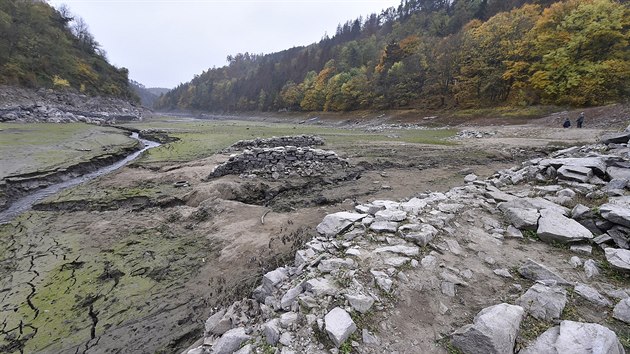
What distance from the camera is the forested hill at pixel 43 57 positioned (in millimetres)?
45969

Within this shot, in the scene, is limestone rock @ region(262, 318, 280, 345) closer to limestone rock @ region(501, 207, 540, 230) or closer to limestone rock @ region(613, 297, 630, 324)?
limestone rock @ region(613, 297, 630, 324)

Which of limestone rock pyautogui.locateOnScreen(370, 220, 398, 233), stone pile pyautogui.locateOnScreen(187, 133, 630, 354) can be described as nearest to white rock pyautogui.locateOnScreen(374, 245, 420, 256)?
stone pile pyautogui.locateOnScreen(187, 133, 630, 354)

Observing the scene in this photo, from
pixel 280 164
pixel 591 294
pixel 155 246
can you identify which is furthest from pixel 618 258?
pixel 280 164

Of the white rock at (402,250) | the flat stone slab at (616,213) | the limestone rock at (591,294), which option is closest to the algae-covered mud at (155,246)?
the white rock at (402,250)

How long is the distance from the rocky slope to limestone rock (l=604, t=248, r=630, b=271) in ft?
160

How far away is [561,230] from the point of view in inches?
177

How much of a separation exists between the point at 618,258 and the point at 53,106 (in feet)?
207

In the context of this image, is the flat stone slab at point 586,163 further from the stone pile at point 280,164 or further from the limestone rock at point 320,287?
the limestone rock at point 320,287

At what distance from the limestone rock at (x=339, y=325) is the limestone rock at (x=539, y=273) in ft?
8.67

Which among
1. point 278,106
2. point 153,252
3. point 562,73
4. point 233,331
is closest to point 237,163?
point 153,252

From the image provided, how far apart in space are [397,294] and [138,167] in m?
15.6

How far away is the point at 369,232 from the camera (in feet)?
15.7

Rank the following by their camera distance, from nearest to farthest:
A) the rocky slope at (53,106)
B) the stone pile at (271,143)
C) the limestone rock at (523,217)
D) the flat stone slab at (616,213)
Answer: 1. the flat stone slab at (616,213)
2. the limestone rock at (523,217)
3. the stone pile at (271,143)
4. the rocky slope at (53,106)

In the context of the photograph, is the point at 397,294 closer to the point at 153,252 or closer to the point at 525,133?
the point at 153,252
